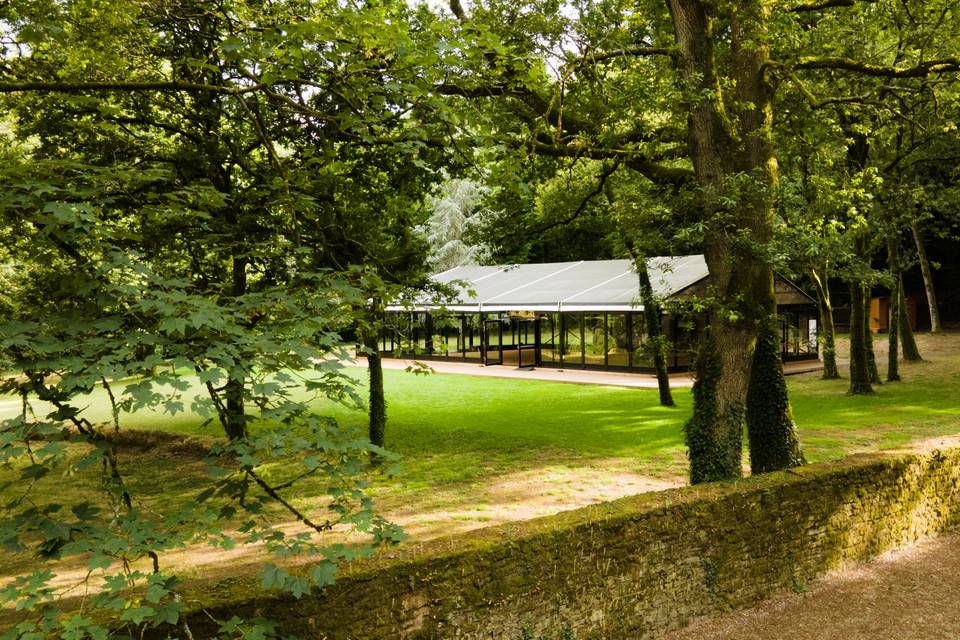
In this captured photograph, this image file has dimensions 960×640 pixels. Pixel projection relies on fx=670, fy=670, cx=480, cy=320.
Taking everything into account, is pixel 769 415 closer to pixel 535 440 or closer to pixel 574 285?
pixel 535 440

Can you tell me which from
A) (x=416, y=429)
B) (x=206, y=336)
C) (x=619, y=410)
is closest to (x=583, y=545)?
(x=206, y=336)

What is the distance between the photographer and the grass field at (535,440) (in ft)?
29.6

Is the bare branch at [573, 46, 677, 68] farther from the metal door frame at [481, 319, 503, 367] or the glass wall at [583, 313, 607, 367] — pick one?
the metal door frame at [481, 319, 503, 367]

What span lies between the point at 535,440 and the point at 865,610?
7657mm

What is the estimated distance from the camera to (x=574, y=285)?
26.2 m

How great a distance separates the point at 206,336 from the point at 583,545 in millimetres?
3038

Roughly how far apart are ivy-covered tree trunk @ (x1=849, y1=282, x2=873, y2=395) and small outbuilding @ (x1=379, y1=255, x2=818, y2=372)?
3.87m

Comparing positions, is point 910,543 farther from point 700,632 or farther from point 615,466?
point 615,466

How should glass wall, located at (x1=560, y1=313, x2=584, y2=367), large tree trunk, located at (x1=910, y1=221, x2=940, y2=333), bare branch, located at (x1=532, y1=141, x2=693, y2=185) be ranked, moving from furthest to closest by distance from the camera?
large tree trunk, located at (x1=910, y1=221, x2=940, y2=333) → glass wall, located at (x1=560, y1=313, x2=584, y2=367) → bare branch, located at (x1=532, y1=141, x2=693, y2=185)

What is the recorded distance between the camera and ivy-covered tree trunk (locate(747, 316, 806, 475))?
335 inches

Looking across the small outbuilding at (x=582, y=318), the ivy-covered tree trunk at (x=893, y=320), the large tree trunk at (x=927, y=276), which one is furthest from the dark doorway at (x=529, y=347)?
the large tree trunk at (x=927, y=276)

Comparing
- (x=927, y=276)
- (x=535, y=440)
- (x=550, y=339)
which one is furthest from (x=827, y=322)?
(x=927, y=276)

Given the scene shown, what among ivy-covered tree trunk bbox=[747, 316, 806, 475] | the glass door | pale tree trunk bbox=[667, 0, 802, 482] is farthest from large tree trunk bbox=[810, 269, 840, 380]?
the glass door

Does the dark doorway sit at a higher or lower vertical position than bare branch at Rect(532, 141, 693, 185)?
lower
